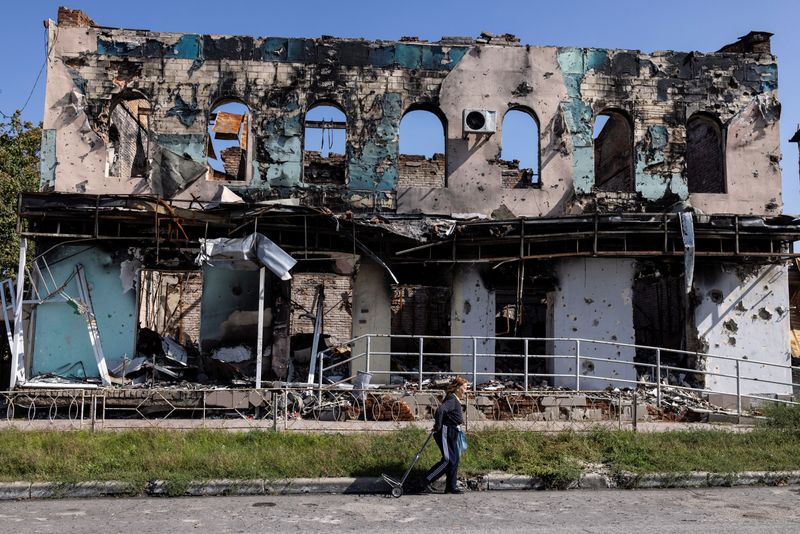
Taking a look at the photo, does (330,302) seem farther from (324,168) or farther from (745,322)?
(745,322)

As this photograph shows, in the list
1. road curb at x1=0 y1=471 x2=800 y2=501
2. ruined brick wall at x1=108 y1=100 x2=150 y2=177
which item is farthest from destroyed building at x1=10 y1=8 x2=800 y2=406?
road curb at x1=0 y1=471 x2=800 y2=501

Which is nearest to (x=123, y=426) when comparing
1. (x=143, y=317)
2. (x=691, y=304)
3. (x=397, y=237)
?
(x=397, y=237)

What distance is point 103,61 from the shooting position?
16.9 meters

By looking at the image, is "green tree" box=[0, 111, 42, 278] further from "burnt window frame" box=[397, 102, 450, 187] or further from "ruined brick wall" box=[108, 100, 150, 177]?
"burnt window frame" box=[397, 102, 450, 187]

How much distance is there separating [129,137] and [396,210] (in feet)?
33.0

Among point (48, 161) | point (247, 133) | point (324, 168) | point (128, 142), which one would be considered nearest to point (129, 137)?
point (128, 142)

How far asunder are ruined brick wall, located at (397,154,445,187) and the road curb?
14200 millimetres

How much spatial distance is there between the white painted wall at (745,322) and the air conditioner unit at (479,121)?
5.49 meters

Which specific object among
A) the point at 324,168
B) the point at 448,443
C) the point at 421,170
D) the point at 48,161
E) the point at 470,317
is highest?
the point at 421,170

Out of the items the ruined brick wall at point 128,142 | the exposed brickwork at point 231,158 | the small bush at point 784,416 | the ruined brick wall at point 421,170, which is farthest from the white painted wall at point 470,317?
the exposed brickwork at point 231,158

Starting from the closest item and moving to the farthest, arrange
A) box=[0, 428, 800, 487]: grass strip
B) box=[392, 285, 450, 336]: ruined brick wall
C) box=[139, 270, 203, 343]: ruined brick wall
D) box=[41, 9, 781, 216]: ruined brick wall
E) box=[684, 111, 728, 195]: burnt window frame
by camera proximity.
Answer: box=[0, 428, 800, 487]: grass strip < box=[41, 9, 781, 216]: ruined brick wall < box=[684, 111, 728, 195]: burnt window frame < box=[139, 270, 203, 343]: ruined brick wall < box=[392, 285, 450, 336]: ruined brick wall

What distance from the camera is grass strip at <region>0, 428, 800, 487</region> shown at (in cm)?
959

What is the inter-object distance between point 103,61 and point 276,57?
3808mm

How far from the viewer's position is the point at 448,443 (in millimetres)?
9258
